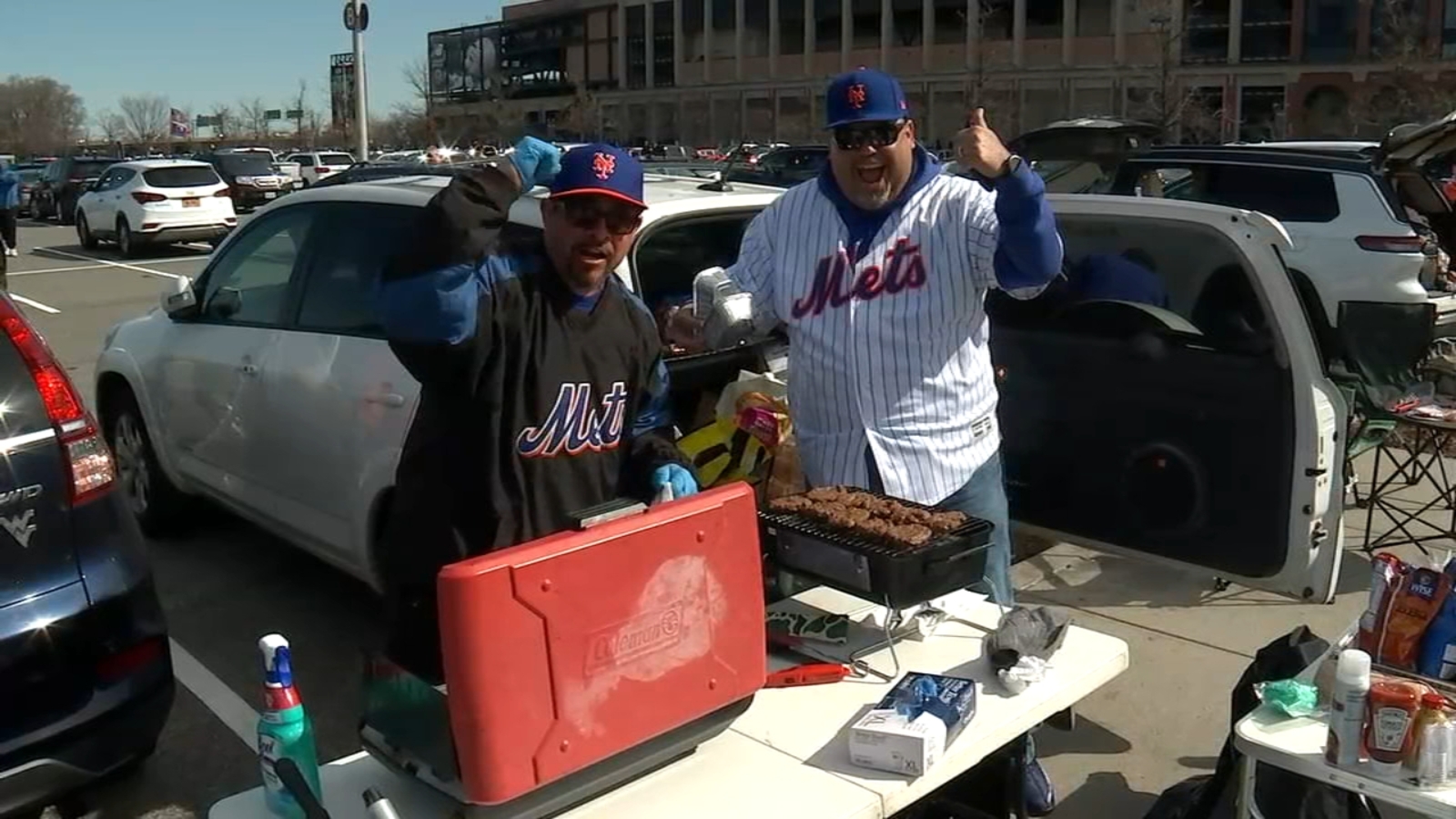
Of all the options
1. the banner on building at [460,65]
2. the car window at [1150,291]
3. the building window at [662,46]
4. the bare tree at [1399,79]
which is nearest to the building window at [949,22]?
the building window at [662,46]

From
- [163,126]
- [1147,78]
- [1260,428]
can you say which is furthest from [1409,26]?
[163,126]

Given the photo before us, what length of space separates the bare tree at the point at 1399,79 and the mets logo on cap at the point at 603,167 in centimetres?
2701

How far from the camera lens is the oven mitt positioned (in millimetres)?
2467

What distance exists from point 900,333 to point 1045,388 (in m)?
1.97

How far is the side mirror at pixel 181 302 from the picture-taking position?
5410 mm

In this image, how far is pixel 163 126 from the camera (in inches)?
4021

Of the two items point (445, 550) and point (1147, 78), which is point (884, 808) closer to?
point (445, 550)

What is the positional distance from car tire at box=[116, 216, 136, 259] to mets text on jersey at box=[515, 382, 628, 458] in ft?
70.7

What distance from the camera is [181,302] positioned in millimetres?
5418

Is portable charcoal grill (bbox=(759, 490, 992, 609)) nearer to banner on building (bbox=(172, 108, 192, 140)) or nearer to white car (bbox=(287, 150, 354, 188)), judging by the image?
white car (bbox=(287, 150, 354, 188))

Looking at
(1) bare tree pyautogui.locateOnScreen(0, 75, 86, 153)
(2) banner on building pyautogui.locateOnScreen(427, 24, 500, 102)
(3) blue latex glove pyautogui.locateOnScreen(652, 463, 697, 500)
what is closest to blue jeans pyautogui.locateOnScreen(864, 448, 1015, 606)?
(3) blue latex glove pyautogui.locateOnScreen(652, 463, 697, 500)

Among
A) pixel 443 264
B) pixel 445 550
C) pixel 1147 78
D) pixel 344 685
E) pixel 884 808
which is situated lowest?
pixel 344 685

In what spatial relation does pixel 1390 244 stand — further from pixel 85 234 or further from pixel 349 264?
pixel 85 234

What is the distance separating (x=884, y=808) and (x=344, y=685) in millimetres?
2881
